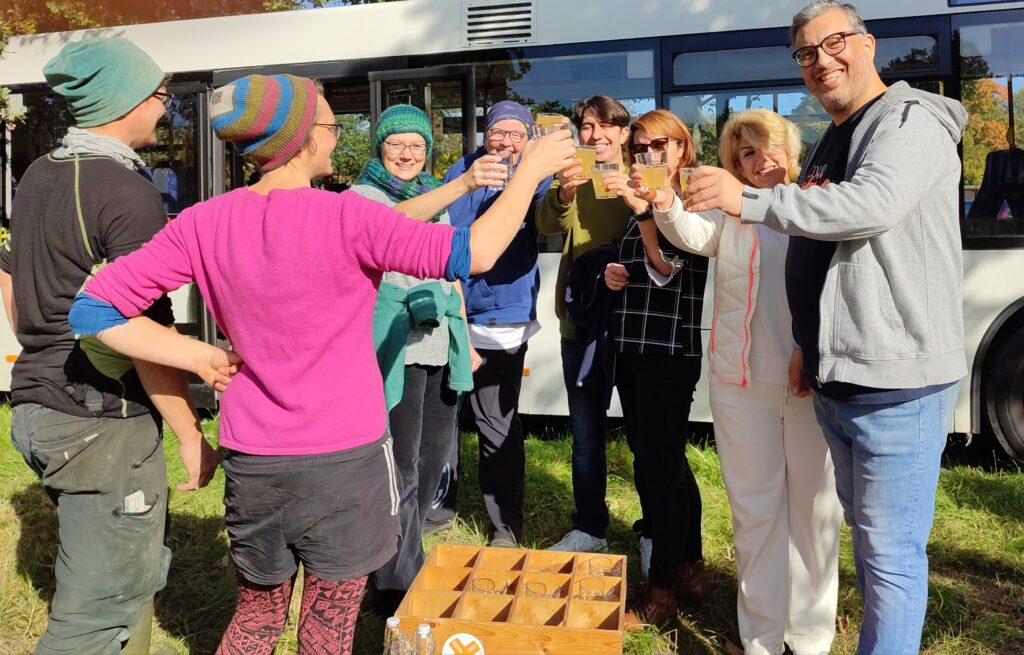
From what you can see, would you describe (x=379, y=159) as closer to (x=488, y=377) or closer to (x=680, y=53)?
(x=488, y=377)

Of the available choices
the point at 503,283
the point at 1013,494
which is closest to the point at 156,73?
the point at 503,283

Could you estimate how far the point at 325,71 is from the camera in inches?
231

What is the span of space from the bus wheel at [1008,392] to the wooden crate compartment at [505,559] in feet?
12.8

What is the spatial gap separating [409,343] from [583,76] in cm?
302

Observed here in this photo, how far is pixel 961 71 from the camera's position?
4980 mm

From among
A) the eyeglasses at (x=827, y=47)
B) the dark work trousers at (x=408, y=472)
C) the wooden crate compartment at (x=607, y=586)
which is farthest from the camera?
the dark work trousers at (x=408, y=472)

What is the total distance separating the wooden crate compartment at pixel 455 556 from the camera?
102 inches

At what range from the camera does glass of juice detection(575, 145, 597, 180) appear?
8.89 ft

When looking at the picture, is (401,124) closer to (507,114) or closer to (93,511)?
(507,114)

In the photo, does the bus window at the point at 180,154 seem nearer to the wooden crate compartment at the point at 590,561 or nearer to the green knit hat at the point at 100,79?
the green knit hat at the point at 100,79

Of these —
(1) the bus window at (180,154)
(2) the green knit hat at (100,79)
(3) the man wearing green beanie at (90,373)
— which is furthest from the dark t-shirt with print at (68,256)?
(1) the bus window at (180,154)

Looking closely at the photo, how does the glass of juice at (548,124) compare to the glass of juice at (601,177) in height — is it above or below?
above

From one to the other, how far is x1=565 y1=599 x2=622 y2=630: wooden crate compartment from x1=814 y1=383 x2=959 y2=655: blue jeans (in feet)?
2.27

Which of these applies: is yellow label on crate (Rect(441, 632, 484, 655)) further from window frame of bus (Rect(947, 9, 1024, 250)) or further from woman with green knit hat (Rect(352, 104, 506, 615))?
window frame of bus (Rect(947, 9, 1024, 250))
